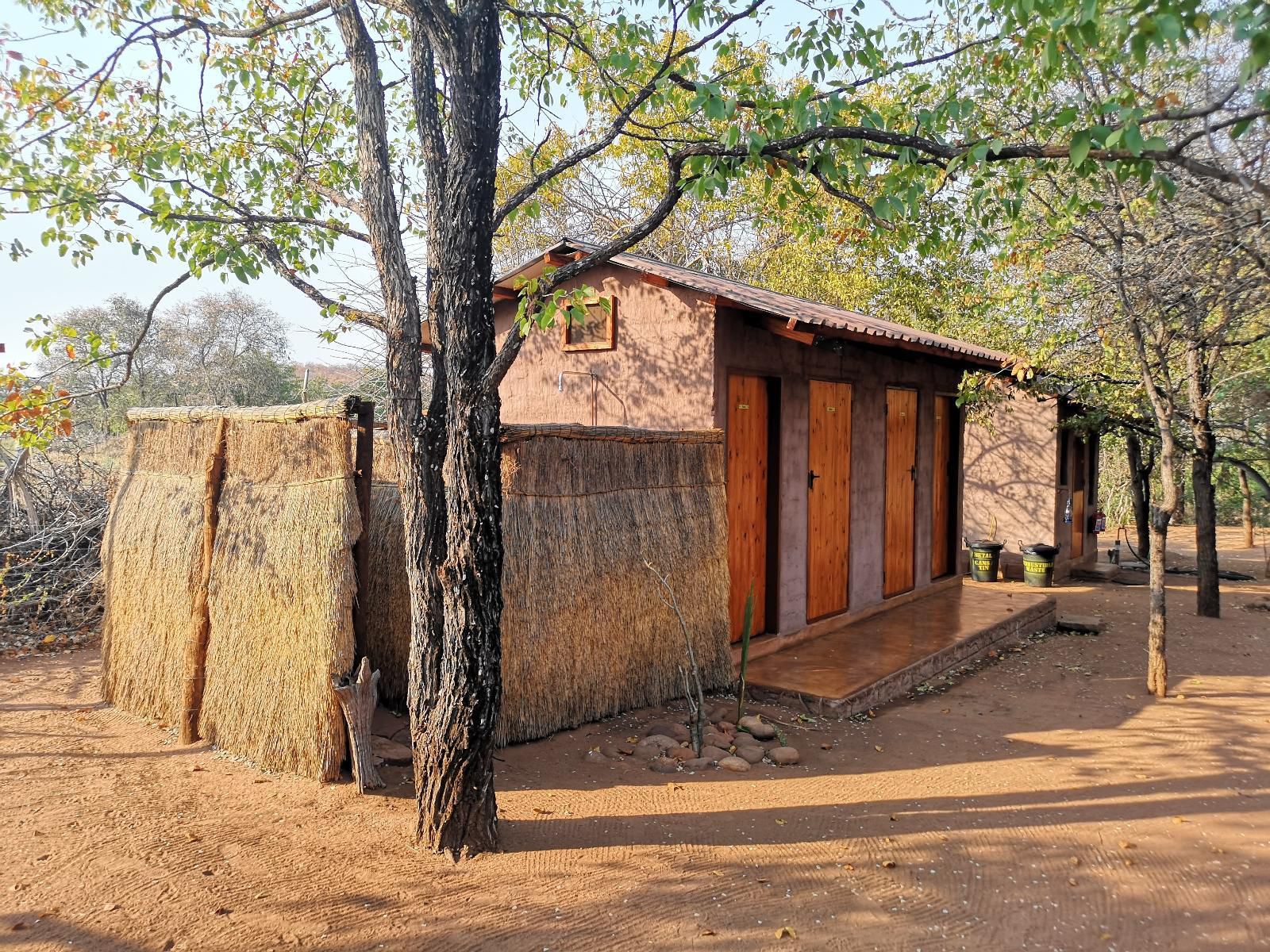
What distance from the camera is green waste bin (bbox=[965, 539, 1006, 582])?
13227 mm

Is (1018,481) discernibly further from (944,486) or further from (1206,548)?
(1206,548)

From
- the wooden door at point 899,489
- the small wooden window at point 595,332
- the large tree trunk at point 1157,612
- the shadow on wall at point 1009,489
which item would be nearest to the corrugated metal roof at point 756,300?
the small wooden window at point 595,332

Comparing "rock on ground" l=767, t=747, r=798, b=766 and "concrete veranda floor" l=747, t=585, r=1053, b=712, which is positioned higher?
"concrete veranda floor" l=747, t=585, r=1053, b=712

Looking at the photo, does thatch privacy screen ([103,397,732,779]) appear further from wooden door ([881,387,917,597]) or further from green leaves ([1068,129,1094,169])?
wooden door ([881,387,917,597])

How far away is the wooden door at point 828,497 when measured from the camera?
27.4 ft

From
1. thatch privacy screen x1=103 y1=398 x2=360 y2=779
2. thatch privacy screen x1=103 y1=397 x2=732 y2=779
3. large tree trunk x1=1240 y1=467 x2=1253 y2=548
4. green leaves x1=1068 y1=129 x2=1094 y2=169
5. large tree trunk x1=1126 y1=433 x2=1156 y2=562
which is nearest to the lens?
green leaves x1=1068 y1=129 x2=1094 y2=169

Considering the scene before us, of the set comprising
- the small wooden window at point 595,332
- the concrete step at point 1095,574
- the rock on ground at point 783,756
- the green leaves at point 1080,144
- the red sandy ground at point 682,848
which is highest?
the small wooden window at point 595,332

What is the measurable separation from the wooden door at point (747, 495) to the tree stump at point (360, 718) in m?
3.37

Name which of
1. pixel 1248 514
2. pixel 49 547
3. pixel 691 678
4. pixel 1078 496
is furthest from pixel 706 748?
pixel 1248 514

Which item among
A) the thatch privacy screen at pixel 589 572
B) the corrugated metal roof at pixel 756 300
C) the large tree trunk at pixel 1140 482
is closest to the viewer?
the thatch privacy screen at pixel 589 572

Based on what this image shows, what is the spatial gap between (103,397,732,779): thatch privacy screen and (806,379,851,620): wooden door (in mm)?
1811

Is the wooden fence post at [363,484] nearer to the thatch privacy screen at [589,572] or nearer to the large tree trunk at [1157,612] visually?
the thatch privacy screen at [589,572]

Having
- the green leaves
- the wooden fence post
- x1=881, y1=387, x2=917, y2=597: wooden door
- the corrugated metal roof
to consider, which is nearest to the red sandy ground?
the wooden fence post

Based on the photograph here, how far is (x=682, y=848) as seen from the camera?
410 centimetres
